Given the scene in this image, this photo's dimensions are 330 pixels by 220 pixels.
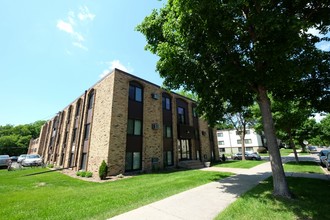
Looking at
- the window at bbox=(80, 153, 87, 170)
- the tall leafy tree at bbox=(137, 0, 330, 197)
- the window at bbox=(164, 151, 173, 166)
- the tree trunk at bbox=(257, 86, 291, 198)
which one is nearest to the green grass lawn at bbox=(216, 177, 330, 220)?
the tree trunk at bbox=(257, 86, 291, 198)

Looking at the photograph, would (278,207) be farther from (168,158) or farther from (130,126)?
(168,158)

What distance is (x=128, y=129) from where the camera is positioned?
49.6 ft

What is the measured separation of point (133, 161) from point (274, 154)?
1110cm

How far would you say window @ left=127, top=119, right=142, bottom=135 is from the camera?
15234mm

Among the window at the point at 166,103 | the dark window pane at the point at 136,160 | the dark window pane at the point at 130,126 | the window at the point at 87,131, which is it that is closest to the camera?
the dark window pane at the point at 136,160

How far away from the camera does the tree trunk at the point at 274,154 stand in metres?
6.74

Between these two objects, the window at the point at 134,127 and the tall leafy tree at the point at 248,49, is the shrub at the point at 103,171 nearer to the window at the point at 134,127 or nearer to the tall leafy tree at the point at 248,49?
the window at the point at 134,127

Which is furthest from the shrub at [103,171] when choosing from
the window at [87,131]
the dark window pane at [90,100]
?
the dark window pane at [90,100]

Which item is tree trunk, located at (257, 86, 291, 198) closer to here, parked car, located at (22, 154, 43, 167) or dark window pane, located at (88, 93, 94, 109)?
dark window pane, located at (88, 93, 94, 109)

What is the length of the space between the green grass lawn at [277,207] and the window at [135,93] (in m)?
12.2

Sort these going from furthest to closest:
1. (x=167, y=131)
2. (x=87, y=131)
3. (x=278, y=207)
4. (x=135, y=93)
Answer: (x=167, y=131), (x=87, y=131), (x=135, y=93), (x=278, y=207)

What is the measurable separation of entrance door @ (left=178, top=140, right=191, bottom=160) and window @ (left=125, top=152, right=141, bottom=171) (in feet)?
20.0

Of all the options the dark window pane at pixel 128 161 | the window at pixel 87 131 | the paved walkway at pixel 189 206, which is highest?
the window at pixel 87 131

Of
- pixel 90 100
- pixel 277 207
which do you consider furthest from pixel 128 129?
pixel 277 207
